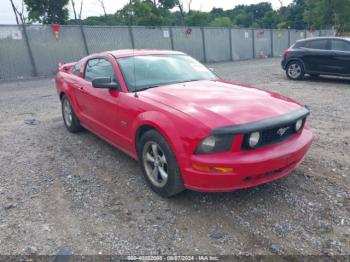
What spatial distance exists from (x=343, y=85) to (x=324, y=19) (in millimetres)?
30803

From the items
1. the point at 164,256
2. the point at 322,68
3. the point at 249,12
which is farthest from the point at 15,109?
the point at 249,12

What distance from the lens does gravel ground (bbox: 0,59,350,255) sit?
271 cm

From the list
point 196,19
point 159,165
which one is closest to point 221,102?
point 159,165

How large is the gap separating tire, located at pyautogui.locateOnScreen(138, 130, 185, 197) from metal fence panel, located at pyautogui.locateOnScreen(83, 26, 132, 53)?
14.0 meters

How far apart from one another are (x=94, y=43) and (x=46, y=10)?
21.2m

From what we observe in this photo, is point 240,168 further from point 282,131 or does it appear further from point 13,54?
point 13,54

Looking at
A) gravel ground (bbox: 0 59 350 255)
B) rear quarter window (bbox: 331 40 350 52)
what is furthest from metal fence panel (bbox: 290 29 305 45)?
gravel ground (bbox: 0 59 350 255)

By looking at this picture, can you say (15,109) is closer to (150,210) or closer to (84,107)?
(84,107)

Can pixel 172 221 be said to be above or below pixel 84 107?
below

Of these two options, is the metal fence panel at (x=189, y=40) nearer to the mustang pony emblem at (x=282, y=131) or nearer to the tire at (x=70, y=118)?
the tire at (x=70, y=118)

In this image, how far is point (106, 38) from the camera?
16.7 metres

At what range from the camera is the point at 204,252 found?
2.61 m

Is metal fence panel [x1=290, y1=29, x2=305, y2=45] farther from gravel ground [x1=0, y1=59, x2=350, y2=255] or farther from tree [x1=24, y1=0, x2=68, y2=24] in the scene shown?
gravel ground [x1=0, y1=59, x2=350, y2=255]

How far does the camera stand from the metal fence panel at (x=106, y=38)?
16.2 metres
